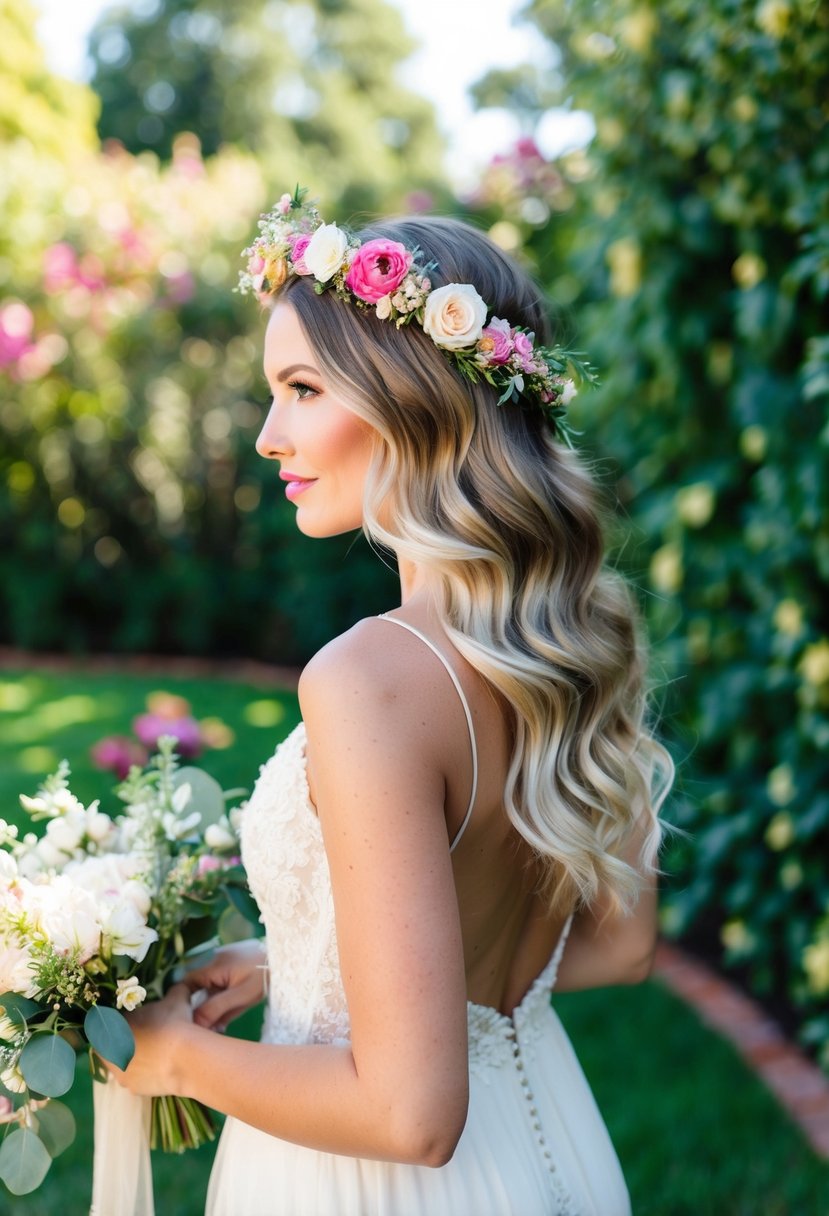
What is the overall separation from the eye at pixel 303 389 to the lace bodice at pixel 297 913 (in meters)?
0.50

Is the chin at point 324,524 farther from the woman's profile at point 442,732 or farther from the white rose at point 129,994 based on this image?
the white rose at point 129,994

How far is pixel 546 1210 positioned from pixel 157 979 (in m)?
0.68

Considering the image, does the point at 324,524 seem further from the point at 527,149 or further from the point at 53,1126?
the point at 527,149

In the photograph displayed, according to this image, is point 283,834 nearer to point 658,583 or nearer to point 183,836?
point 183,836

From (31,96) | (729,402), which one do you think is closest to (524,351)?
(729,402)

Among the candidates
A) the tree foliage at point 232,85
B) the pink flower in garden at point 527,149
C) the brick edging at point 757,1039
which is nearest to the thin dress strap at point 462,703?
the brick edging at point 757,1039

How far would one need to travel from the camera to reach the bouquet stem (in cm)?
182

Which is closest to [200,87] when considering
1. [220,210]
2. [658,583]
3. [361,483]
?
[220,210]

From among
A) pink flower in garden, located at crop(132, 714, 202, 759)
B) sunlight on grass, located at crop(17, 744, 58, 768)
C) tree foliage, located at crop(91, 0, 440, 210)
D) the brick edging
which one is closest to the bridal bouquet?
pink flower in garden, located at crop(132, 714, 202, 759)

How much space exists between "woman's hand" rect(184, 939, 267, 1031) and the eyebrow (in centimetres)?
93

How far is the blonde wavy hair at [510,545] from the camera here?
161cm

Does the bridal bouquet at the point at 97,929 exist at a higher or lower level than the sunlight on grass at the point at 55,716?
higher

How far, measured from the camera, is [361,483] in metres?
1.73

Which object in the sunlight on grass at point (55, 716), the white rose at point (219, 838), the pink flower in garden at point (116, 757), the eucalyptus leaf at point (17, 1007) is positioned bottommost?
the sunlight on grass at point (55, 716)
